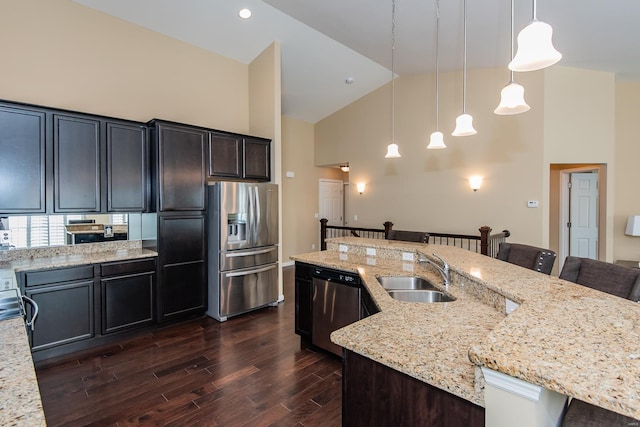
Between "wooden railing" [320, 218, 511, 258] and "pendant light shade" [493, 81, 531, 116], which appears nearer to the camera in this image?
"pendant light shade" [493, 81, 531, 116]

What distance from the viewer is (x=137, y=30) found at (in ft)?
13.1

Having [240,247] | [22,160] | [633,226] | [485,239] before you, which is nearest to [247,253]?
[240,247]

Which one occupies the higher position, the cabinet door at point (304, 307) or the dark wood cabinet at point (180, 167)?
the dark wood cabinet at point (180, 167)

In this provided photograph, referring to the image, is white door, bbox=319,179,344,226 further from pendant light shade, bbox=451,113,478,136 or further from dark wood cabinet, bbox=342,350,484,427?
dark wood cabinet, bbox=342,350,484,427

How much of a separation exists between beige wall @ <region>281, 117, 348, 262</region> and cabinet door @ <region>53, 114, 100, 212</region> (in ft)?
13.4

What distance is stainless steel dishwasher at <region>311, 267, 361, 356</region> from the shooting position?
2699 millimetres

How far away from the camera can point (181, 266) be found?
3.86m

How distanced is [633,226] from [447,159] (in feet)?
9.18

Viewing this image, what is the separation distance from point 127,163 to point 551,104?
592 cm

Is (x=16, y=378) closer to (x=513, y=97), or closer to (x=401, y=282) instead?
(x=401, y=282)

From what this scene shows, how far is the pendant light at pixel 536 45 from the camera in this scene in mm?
1553

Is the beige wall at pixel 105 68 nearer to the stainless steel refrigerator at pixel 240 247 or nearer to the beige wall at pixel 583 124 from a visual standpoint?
the stainless steel refrigerator at pixel 240 247

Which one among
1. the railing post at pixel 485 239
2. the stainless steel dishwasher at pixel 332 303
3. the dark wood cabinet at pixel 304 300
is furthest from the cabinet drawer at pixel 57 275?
the railing post at pixel 485 239

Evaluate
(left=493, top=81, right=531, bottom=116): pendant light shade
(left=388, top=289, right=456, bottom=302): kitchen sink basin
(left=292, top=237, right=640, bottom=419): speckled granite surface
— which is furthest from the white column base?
(left=493, top=81, right=531, bottom=116): pendant light shade
